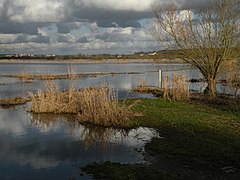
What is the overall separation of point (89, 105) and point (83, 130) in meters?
2.20

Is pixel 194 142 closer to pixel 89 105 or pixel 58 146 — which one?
pixel 58 146

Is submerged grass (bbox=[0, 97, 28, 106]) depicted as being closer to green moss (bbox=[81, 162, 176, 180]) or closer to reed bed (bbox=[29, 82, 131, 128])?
reed bed (bbox=[29, 82, 131, 128])

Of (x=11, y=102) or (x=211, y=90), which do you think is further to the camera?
(x=211, y=90)

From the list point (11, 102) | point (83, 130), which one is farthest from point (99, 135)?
point (11, 102)

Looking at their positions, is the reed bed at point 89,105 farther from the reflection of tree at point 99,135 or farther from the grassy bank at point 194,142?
the grassy bank at point 194,142

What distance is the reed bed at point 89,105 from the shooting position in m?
17.3

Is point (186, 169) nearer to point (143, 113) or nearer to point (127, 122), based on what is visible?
point (127, 122)

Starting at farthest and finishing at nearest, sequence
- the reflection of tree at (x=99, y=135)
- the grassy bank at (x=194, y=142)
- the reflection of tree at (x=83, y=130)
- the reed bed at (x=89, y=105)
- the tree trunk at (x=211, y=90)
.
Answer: the tree trunk at (x=211, y=90), the reed bed at (x=89, y=105), the reflection of tree at (x=83, y=130), the reflection of tree at (x=99, y=135), the grassy bank at (x=194, y=142)

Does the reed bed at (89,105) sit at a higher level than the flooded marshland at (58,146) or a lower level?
higher

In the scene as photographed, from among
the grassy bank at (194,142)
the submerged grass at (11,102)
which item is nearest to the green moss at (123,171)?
the grassy bank at (194,142)

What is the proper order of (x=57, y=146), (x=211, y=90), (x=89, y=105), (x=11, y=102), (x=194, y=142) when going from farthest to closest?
(x=211, y=90) → (x=11, y=102) → (x=89, y=105) → (x=57, y=146) → (x=194, y=142)

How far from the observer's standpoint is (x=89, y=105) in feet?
60.8

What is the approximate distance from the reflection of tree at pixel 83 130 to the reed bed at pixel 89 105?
533 millimetres

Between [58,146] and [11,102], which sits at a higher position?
[11,102]
